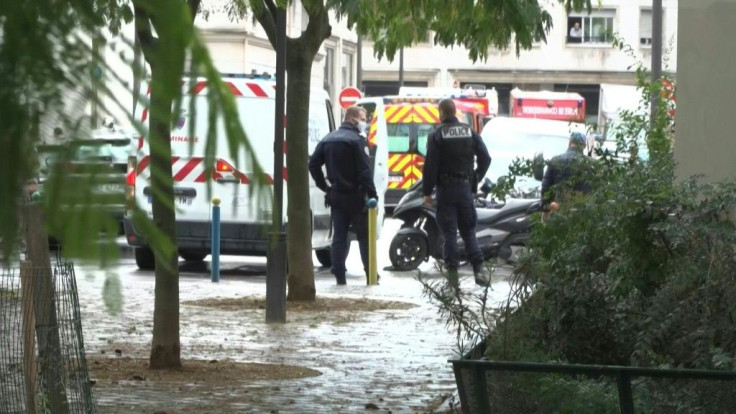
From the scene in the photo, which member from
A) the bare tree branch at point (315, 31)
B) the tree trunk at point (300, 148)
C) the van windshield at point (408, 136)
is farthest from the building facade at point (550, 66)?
the bare tree branch at point (315, 31)

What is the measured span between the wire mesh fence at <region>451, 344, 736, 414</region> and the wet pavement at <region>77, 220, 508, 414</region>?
3.75 ft

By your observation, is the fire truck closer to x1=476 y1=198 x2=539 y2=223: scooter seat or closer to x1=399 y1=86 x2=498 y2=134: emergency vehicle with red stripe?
x1=399 y1=86 x2=498 y2=134: emergency vehicle with red stripe

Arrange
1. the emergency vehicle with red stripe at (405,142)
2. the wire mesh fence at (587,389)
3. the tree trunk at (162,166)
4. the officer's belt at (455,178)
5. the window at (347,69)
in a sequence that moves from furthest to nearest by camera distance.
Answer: the window at (347,69), the emergency vehicle with red stripe at (405,142), the officer's belt at (455,178), the wire mesh fence at (587,389), the tree trunk at (162,166)

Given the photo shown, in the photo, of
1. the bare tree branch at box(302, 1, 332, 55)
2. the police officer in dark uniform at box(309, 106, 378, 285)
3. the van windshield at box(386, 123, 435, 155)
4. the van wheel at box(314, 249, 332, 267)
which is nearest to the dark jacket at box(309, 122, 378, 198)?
the police officer in dark uniform at box(309, 106, 378, 285)

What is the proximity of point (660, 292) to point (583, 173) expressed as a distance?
4.64ft

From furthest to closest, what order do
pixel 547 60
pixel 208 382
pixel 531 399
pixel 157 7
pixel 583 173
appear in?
pixel 547 60 < pixel 208 382 < pixel 583 173 < pixel 531 399 < pixel 157 7

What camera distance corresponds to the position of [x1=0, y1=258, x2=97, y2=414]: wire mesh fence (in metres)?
6.18

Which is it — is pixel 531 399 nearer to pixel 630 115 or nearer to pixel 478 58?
pixel 630 115

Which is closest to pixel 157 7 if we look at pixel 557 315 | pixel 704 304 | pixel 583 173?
pixel 704 304

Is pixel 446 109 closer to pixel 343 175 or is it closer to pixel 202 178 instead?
pixel 343 175

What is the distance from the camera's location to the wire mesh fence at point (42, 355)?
20.3ft

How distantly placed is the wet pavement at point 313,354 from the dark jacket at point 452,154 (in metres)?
1.43

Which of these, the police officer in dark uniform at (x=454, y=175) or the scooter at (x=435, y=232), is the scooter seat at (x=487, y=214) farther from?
the police officer in dark uniform at (x=454, y=175)

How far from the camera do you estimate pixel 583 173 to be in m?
6.99
